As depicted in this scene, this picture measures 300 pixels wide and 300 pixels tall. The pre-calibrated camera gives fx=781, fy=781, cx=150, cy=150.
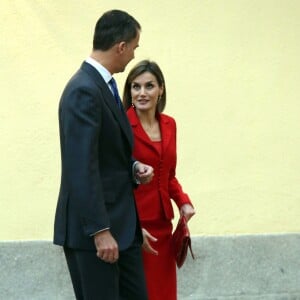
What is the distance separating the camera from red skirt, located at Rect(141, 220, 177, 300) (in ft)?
13.7

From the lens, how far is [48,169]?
5.34 metres

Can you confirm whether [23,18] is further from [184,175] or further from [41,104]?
[184,175]

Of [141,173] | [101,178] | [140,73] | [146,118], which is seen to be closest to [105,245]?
[101,178]

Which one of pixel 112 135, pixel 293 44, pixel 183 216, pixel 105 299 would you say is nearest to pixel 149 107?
pixel 183 216

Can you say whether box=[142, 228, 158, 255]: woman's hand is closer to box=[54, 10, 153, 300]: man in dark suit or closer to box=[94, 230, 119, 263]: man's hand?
box=[54, 10, 153, 300]: man in dark suit

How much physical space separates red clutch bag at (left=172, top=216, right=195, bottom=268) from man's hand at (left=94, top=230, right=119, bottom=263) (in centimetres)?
106

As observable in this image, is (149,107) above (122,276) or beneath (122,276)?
above

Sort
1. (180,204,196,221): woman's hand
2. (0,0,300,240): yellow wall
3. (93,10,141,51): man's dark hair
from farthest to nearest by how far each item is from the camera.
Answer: (0,0,300,240): yellow wall < (180,204,196,221): woman's hand < (93,10,141,51): man's dark hair

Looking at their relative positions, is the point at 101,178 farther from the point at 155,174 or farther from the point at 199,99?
the point at 199,99

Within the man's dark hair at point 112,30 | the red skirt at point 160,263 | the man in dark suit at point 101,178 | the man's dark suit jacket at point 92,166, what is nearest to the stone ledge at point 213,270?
the red skirt at point 160,263

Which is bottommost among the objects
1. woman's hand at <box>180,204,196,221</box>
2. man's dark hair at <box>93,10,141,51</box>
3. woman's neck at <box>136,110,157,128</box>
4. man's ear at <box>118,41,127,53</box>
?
woman's hand at <box>180,204,196,221</box>

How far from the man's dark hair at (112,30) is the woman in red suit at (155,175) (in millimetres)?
914

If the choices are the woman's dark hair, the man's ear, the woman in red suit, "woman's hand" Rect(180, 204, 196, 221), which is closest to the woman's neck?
the woman in red suit

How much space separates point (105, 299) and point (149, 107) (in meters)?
1.33
